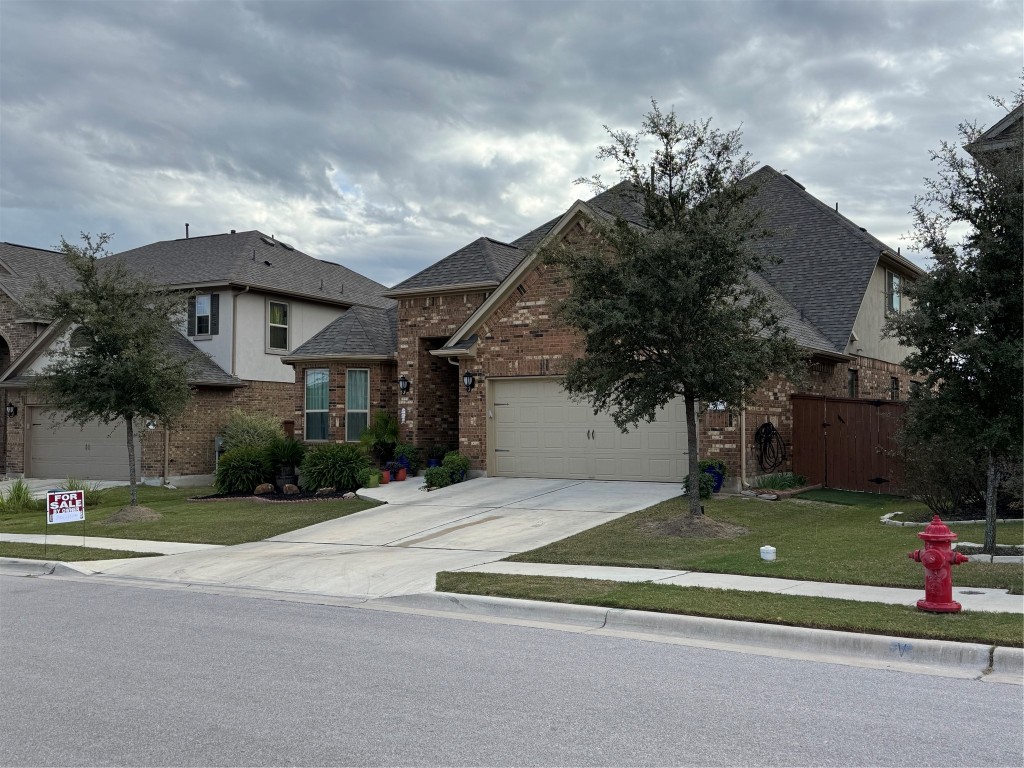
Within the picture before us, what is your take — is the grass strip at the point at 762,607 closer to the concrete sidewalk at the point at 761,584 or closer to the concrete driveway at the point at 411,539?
the concrete sidewalk at the point at 761,584

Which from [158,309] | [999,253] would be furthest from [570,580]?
[158,309]

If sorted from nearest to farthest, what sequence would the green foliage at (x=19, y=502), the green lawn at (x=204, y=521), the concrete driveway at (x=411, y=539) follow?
1. the concrete driveway at (x=411, y=539)
2. the green lawn at (x=204, y=521)
3. the green foliage at (x=19, y=502)

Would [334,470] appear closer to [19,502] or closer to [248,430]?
[248,430]

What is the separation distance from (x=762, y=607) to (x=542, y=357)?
39.5 feet

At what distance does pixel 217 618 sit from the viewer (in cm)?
941

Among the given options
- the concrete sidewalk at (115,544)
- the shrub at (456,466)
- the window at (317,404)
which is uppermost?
the window at (317,404)

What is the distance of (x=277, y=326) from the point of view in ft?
101

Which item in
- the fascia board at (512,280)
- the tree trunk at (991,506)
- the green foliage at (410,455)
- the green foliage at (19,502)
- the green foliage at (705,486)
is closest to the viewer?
the tree trunk at (991,506)

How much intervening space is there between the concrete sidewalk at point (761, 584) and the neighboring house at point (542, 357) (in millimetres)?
5899

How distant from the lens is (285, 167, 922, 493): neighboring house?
63.9 feet

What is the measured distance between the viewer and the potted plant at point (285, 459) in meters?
22.5

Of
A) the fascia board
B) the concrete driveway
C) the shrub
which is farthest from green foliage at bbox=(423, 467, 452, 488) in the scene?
the fascia board

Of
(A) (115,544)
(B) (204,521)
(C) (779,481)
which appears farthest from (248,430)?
(C) (779,481)

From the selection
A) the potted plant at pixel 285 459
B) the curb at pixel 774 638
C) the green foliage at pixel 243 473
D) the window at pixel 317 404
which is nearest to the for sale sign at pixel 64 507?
the green foliage at pixel 243 473
